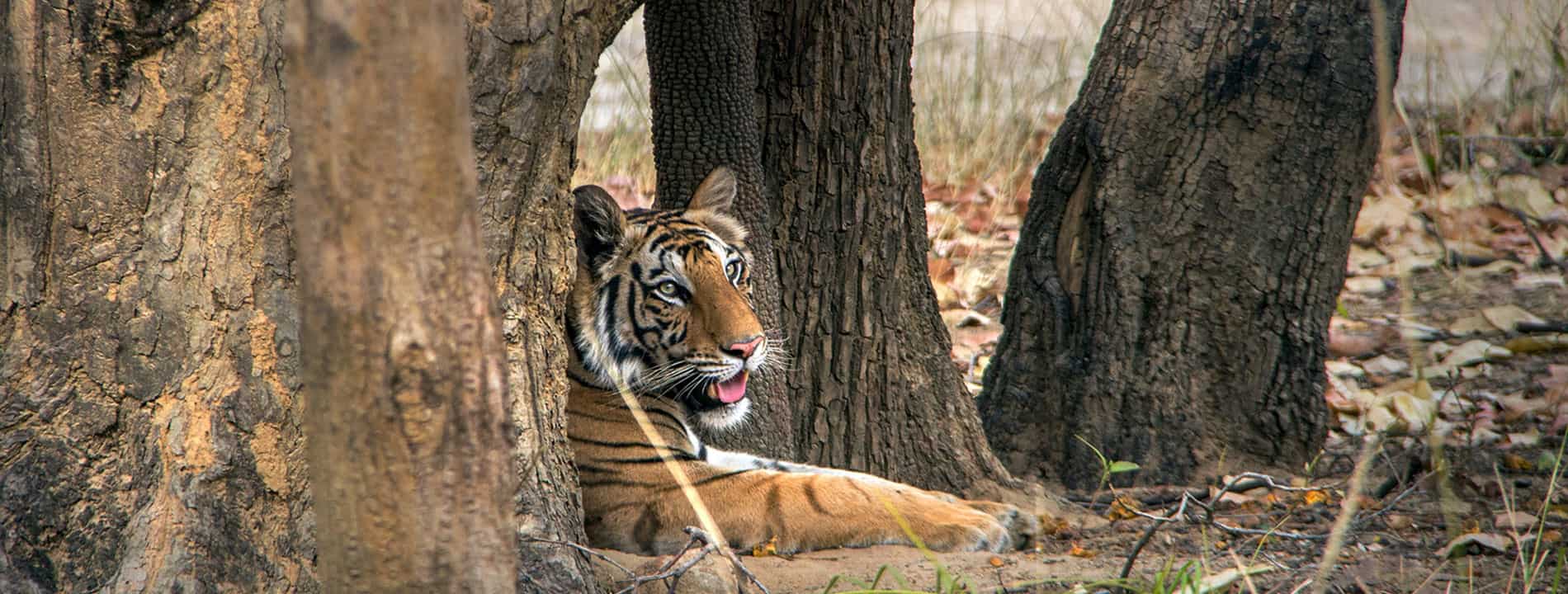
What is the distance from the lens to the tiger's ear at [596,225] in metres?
3.57

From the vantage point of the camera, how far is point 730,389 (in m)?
3.63

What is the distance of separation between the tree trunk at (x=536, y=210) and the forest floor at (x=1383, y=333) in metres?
0.53

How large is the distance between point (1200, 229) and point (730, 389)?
4.90 feet

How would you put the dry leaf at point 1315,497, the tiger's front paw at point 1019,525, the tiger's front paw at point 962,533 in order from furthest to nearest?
1. the dry leaf at point 1315,497
2. the tiger's front paw at point 1019,525
3. the tiger's front paw at point 962,533

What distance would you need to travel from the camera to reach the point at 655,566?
285 cm

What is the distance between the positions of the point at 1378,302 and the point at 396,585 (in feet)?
18.6

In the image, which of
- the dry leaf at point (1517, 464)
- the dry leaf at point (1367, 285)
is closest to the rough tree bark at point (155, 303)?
the dry leaf at point (1517, 464)

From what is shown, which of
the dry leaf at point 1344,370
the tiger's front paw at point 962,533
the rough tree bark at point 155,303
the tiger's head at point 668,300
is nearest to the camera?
the rough tree bark at point 155,303

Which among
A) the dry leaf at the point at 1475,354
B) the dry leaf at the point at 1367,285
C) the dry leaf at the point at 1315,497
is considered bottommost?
the dry leaf at the point at 1315,497

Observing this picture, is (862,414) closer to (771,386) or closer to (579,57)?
(771,386)

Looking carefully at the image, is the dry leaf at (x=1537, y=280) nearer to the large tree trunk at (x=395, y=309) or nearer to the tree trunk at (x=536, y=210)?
the tree trunk at (x=536, y=210)

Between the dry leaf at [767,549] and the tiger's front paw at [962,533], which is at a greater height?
the tiger's front paw at [962,533]

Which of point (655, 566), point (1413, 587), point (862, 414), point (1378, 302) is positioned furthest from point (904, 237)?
point (1378, 302)

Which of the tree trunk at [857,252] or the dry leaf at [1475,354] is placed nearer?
the tree trunk at [857,252]
